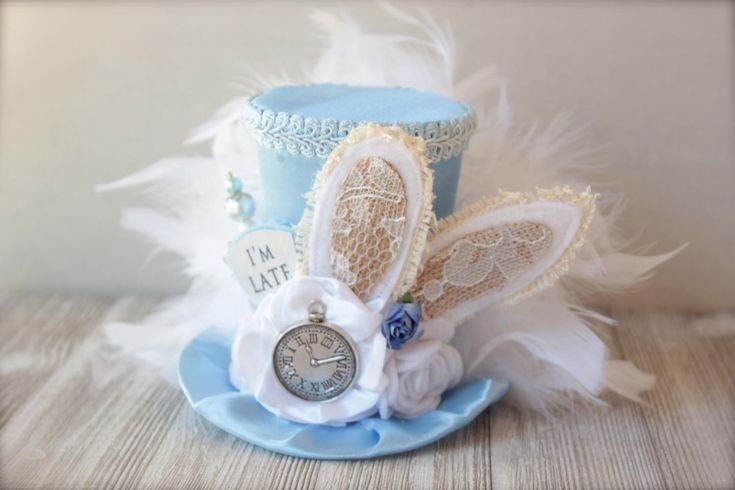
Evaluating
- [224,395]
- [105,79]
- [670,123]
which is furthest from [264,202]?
[670,123]

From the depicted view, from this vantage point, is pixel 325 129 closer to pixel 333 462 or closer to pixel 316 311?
pixel 316 311

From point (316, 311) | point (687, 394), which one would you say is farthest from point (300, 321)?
point (687, 394)

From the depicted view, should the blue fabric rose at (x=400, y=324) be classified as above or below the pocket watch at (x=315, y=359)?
above

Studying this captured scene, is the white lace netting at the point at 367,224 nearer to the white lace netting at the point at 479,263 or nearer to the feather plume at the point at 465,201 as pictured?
the white lace netting at the point at 479,263

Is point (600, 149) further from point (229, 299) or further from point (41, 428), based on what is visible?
point (41, 428)

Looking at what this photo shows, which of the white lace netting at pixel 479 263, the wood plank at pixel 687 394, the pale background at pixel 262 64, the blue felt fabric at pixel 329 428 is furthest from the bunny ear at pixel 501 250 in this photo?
the pale background at pixel 262 64

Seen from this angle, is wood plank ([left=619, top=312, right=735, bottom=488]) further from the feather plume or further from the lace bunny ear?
the lace bunny ear
